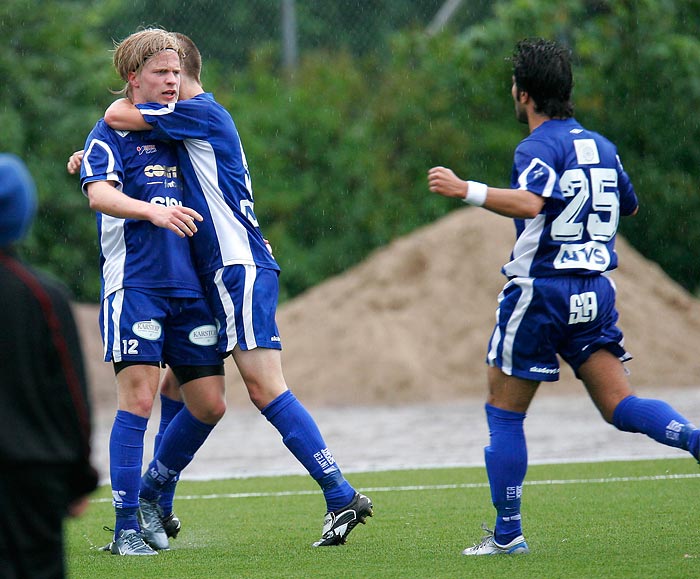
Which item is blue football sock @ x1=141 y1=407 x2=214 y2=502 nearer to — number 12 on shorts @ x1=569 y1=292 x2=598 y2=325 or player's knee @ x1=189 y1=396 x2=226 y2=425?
player's knee @ x1=189 y1=396 x2=226 y2=425

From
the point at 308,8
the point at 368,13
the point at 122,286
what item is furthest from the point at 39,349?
the point at 368,13

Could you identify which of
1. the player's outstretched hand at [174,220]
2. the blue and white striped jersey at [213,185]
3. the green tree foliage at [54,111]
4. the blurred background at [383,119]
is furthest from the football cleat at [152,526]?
the green tree foliage at [54,111]

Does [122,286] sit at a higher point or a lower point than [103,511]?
higher

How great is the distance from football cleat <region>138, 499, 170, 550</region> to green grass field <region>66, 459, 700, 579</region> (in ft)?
0.27

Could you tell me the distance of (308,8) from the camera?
24.3m

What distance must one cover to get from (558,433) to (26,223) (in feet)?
27.4

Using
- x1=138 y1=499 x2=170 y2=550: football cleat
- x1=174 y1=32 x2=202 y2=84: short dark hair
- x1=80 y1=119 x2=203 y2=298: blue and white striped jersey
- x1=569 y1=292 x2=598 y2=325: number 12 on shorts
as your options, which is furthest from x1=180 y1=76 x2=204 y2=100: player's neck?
x1=569 y1=292 x2=598 y2=325: number 12 on shorts

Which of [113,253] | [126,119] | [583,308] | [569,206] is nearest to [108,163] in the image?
[126,119]

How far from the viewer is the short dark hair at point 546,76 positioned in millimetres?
5059

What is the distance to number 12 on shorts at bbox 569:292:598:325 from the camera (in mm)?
4980

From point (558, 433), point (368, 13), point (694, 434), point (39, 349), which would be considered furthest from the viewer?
point (368, 13)

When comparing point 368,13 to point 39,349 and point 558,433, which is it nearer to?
point 558,433

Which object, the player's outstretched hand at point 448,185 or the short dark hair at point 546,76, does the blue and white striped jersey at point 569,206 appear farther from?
the player's outstretched hand at point 448,185

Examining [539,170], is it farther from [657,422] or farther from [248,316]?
[248,316]
